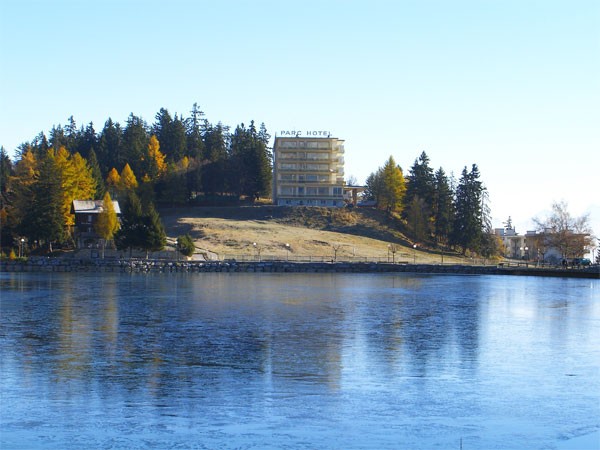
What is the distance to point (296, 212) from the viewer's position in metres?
155

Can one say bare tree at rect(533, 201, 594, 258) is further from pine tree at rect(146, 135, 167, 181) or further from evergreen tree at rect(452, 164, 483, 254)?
pine tree at rect(146, 135, 167, 181)

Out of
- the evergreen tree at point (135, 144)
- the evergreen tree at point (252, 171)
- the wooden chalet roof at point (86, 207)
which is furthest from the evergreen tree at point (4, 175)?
the evergreen tree at point (252, 171)

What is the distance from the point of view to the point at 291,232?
140375 millimetres

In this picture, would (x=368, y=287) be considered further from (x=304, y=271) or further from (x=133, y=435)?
(x=133, y=435)

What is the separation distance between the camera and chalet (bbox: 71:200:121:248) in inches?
4685

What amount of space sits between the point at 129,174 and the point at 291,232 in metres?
33.6

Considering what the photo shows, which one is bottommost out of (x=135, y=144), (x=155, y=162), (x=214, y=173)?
(x=214, y=173)

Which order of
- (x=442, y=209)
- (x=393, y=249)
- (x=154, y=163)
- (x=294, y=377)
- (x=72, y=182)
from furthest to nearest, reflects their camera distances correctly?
(x=154, y=163), (x=442, y=209), (x=393, y=249), (x=72, y=182), (x=294, y=377)

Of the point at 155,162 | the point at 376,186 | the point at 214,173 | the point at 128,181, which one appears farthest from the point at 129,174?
the point at 376,186

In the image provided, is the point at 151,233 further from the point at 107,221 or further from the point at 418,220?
the point at 418,220

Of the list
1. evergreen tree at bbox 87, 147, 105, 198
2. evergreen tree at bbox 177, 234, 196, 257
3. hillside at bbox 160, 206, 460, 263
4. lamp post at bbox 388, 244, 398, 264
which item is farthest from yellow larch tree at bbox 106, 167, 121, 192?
lamp post at bbox 388, 244, 398, 264

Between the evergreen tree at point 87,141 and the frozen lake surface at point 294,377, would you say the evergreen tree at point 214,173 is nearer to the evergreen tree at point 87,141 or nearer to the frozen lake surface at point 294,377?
the evergreen tree at point 87,141

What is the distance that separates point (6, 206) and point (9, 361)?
4082 inches

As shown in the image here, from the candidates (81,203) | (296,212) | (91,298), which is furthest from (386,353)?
(296,212)
